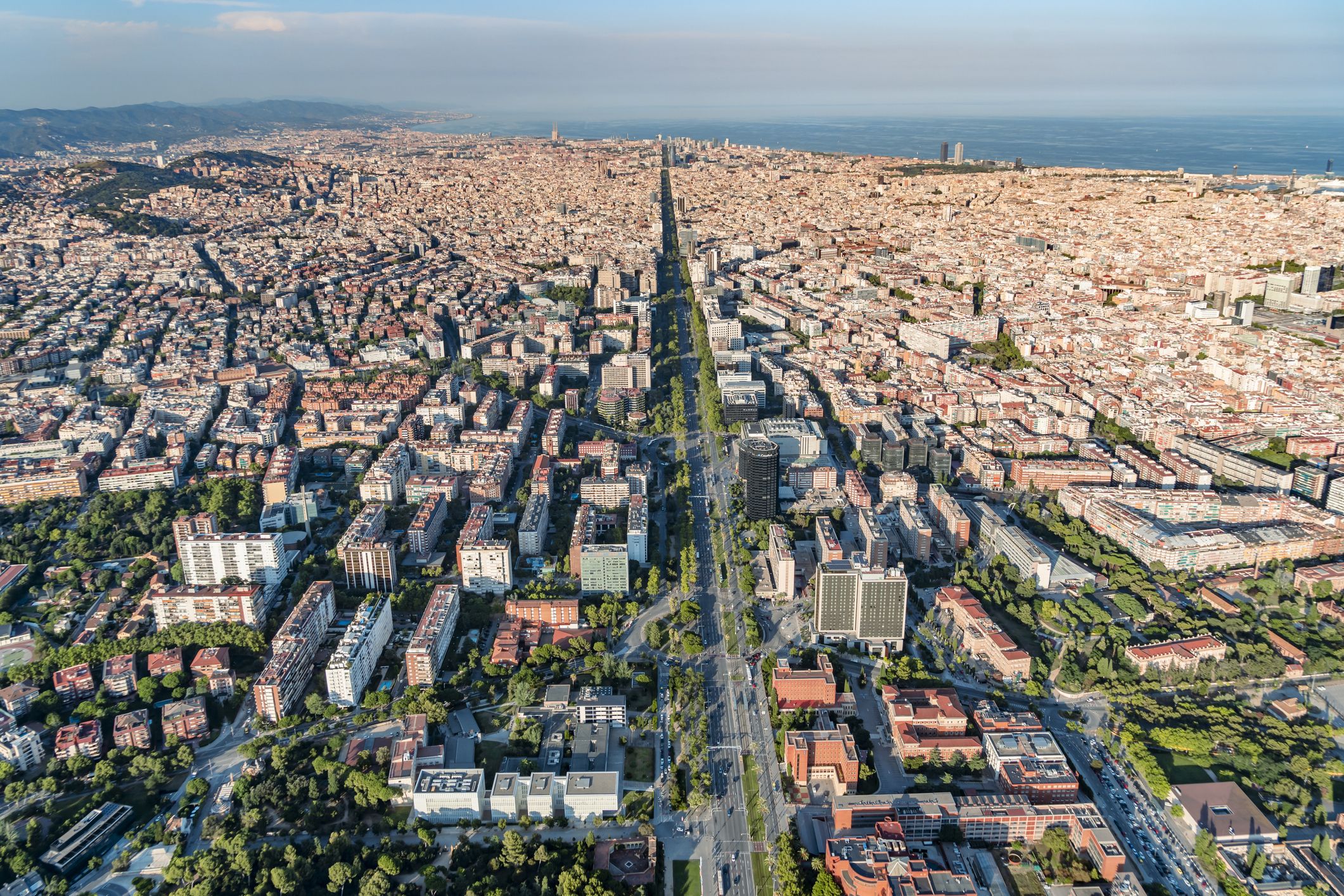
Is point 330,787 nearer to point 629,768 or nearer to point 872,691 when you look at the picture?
point 629,768

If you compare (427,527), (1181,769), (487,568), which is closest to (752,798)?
(1181,769)

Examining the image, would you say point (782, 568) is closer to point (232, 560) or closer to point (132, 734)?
point (232, 560)

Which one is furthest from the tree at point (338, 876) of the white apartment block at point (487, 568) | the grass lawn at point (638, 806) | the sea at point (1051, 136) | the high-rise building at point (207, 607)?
the sea at point (1051, 136)

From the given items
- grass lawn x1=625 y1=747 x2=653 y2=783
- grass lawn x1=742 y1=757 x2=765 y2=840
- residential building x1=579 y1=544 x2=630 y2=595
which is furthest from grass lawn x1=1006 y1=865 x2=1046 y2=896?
residential building x1=579 y1=544 x2=630 y2=595

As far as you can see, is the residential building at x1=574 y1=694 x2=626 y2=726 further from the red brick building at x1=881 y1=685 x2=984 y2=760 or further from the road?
the red brick building at x1=881 y1=685 x2=984 y2=760

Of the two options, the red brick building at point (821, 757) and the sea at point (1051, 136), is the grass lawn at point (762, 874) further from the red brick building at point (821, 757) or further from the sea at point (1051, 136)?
the sea at point (1051, 136)
